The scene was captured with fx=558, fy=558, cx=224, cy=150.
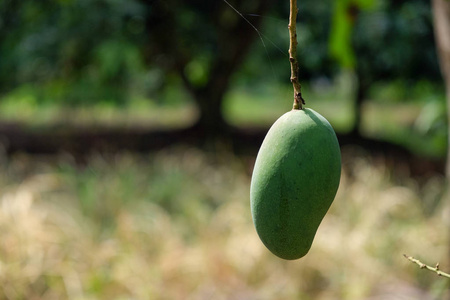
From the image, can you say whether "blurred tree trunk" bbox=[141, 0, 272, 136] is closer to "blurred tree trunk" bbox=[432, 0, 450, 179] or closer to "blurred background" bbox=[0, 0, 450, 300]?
"blurred background" bbox=[0, 0, 450, 300]

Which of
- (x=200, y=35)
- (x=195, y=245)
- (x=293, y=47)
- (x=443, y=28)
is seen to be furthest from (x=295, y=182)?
(x=200, y=35)

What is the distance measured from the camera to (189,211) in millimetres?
2770

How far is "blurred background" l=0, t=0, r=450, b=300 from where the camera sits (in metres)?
2.09

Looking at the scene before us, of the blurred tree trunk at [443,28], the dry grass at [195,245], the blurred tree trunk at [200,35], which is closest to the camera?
the blurred tree trunk at [443,28]

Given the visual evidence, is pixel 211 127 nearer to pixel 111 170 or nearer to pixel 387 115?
pixel 111 170

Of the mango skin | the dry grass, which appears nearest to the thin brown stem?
the mango skin

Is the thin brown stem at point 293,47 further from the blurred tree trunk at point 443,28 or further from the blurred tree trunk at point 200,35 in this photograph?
the blurred tree trunk at point 200,35

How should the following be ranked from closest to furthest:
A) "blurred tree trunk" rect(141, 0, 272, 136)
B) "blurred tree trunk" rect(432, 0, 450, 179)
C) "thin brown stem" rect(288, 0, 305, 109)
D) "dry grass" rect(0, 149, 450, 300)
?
1. "thin brown stem" rect(288, 0, 305, 109)
2. "blurred tree trunk" rect(432, 0, 450, 179)
3. "dry grass" rect(0, 149, 450, 300)
4. "blurred tree trunk" rect(141, 0, 272, 136)

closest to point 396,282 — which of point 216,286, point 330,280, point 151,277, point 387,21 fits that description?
point 330,280

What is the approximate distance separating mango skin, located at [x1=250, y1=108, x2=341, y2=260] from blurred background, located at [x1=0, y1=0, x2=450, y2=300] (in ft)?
0.20

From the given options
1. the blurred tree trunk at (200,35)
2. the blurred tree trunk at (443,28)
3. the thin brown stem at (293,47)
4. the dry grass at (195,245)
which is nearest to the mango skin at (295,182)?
the thin brown stem at (293,47)

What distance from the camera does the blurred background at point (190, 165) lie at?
82.4 inches

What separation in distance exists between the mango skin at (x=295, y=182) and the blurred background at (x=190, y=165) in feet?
0.20

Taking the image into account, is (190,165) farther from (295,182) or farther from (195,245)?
(295,182)
